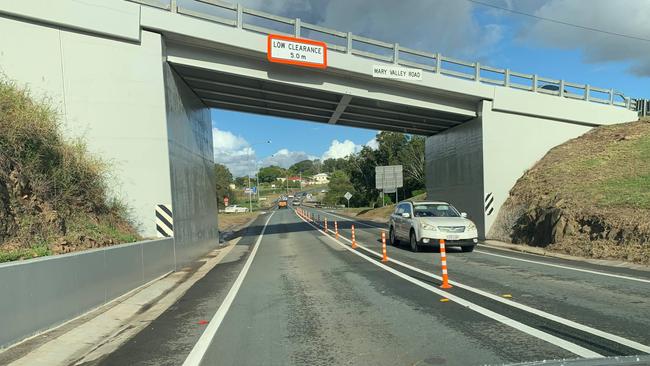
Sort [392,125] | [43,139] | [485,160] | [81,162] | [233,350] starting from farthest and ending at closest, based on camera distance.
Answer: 1. [392,125]
2. [485,160]
3. [81,162]
4. [43,139]
5. [233,350]

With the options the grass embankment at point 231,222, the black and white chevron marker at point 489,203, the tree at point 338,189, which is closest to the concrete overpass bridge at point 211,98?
the black and white chevron marker at point 489,203

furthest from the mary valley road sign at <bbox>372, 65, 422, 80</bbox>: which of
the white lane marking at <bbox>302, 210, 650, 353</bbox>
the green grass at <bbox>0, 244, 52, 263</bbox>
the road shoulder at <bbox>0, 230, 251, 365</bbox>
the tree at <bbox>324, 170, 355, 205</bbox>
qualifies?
the tree at <bbox>324, 170, 355, 205</bbox>

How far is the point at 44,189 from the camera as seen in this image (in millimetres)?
10039

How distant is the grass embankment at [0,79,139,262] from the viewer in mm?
8875

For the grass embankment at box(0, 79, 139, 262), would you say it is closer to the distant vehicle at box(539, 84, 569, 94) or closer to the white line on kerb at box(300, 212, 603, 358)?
the white line on kerb at box(300, 212, 603, 358)

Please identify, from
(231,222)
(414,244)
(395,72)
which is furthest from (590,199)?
(231,222)

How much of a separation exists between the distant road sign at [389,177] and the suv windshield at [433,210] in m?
39.0

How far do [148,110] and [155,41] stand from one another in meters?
2.38

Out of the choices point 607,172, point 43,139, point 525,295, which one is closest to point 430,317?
point 525,295

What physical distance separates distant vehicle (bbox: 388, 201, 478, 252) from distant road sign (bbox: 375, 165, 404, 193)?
38.2 meters

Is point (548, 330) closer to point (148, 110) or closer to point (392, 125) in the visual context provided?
point (148, 110)

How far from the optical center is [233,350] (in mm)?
5672

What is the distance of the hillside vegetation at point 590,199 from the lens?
1439 cm

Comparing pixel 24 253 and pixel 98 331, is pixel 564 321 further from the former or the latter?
pixel 24 253
